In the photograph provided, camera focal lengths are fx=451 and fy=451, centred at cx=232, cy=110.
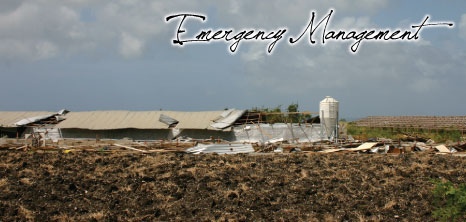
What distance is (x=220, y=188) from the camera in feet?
39.5

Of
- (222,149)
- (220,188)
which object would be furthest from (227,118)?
(220,188)

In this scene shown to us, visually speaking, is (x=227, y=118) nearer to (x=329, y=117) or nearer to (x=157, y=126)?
(x=157, y=126)

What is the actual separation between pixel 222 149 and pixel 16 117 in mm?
19263

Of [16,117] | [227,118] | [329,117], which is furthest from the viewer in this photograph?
[16,117]

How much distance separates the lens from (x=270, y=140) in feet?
87.1

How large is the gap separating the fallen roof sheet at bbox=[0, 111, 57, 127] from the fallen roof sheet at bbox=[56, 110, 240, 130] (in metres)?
2.69

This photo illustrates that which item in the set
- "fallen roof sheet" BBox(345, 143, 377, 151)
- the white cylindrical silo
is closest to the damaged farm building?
the white cylindrical silo

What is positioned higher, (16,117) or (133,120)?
(16,117)

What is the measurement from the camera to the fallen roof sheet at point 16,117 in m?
31.3

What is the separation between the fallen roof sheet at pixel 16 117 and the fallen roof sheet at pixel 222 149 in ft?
54.3

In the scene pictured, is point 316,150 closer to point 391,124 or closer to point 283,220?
point 283,220

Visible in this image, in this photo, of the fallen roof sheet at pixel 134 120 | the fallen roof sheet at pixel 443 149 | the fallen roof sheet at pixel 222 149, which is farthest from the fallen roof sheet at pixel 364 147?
the fallen roof sheet at pixel 134 120

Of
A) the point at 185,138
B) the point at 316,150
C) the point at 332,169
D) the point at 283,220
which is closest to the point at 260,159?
the point at 332,169

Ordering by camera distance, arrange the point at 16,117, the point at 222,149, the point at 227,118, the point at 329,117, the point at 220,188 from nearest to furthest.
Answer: the point at 220,188, the point at 222,149, the point at 329,117, the point at 227,118, the point at 16,117
